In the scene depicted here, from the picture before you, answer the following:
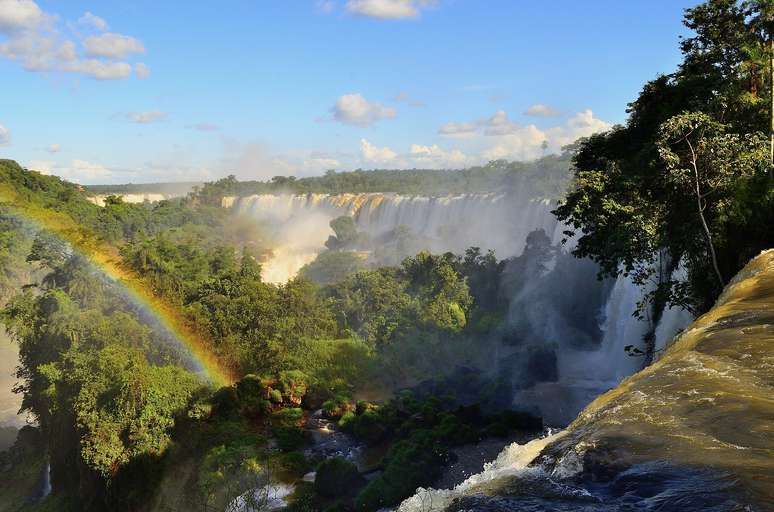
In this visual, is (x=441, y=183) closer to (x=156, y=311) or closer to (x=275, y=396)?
(x=156, y=311)

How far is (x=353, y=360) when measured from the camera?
32.6m

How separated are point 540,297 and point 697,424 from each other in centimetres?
3323

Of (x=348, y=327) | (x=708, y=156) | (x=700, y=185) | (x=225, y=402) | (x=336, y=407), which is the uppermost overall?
(x=708, y=156)

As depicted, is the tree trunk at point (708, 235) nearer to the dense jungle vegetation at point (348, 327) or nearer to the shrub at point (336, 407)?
the dense jungle vegetation at point (348, 327)

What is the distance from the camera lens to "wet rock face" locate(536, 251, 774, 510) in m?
6.71

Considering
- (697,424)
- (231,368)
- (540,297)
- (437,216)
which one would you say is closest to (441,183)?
(437,216)

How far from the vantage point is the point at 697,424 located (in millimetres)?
7863

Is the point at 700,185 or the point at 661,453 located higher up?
the point at 700,185

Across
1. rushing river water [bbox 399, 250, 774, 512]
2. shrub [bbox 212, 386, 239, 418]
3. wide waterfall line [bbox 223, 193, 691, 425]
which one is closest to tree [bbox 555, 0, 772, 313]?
wide waterfall line [bbox 223, 193, 691, 425]

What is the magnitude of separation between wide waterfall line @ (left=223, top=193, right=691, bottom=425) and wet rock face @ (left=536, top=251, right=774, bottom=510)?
9.69 meters

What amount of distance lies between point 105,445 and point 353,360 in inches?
526

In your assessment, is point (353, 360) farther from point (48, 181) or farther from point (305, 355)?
point (48, 181)

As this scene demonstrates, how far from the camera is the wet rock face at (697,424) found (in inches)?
264

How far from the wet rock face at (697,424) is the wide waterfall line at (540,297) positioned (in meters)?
9.69
